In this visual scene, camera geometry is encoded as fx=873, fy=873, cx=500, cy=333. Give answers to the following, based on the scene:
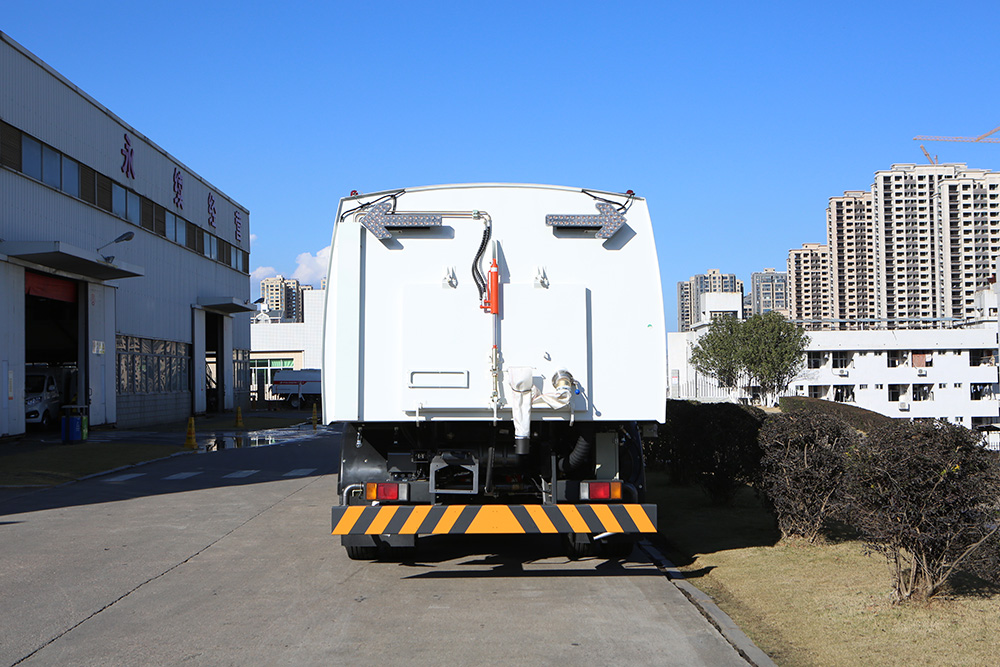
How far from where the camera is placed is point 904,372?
83688 mm

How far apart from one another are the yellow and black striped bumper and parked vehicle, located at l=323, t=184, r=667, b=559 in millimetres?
12

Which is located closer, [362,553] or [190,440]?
[362,553]

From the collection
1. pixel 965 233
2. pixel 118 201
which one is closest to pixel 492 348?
pixel 118 201

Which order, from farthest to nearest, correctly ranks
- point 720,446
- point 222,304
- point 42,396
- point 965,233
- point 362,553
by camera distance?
point 965,233 < point 222,304 < point 42,396 < point 720,446 < point 362,553

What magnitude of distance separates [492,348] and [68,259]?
67.4 feet

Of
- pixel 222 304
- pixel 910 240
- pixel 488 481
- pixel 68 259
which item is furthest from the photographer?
pixel 910 240

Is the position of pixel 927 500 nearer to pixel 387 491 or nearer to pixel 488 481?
pixel 488 481

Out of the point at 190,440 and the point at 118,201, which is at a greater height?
the point at 118,201

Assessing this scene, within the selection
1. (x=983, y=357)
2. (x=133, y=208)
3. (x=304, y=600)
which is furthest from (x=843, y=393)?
(x=304, y=600)

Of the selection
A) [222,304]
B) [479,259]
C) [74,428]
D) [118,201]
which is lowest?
[74,428]

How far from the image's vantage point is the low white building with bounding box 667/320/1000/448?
82562mm

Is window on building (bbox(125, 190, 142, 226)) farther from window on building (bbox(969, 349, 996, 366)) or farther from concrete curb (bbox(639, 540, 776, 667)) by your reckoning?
window on building (bbox(969, 349, 996, 366))

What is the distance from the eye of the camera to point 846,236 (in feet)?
497

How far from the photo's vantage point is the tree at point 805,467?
27.6 ft
